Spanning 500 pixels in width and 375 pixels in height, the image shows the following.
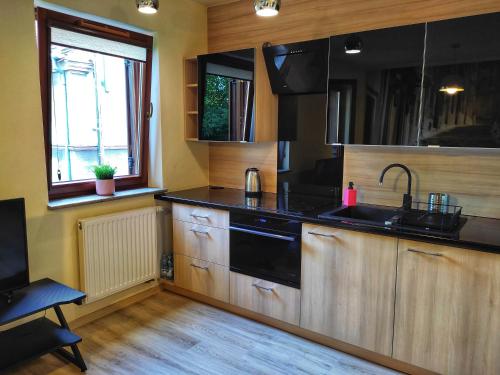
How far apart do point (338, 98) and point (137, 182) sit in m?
1.82

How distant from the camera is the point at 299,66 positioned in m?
2.81

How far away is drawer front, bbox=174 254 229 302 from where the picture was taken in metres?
2.92

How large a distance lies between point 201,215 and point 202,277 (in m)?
0.51

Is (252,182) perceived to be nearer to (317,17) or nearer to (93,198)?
(93,198)

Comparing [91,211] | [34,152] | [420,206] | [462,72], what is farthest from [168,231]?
[462,72]

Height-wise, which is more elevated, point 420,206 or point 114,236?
point 420,206

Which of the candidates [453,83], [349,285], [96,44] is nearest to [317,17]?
[453,83]

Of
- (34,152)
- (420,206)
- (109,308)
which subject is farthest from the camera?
(109,308)

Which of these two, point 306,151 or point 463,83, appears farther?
point 306,151

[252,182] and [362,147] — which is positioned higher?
[362,147]

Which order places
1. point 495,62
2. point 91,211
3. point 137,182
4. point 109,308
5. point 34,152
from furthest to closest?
point 137,182 → point 109,308 → point 91,211 → point 34,152 → point 495,62

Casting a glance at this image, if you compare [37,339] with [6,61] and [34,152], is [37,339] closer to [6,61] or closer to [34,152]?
[34,152]

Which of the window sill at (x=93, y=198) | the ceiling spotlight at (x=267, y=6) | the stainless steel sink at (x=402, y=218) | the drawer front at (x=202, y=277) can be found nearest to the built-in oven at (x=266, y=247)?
the drawer front at (x=202, y=277)

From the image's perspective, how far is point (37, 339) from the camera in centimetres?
226
